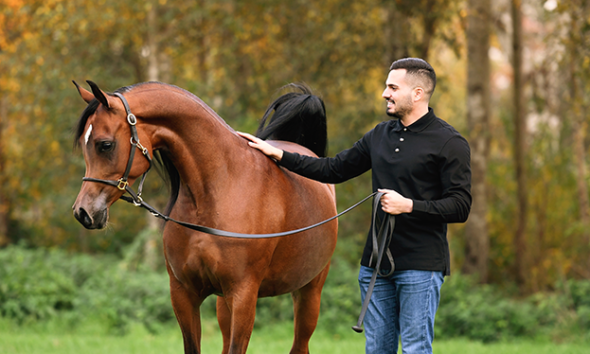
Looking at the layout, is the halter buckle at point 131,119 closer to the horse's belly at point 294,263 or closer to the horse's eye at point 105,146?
the horse's eye at point 105,146

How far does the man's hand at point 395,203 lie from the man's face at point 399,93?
47cm

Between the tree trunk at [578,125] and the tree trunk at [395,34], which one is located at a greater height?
the tree trunk at [395,34]

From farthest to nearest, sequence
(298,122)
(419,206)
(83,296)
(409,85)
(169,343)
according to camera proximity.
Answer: (83,296) < (169,343) < (298,122) < (409,85) < (419,206)

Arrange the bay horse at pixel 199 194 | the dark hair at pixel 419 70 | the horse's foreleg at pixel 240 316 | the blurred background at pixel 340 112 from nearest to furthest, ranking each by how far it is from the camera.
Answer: the bay horse at pixel 199 194
the dark hair at pixel 419 70
the horse's foreleg at pixel 240 316
the blurred background at pixel 340 112

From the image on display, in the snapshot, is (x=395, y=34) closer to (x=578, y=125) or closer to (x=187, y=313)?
(x=578, y=125)

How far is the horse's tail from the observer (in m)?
4.55

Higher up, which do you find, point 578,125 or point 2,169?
point 578,125

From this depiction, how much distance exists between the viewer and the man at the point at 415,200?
118 inches

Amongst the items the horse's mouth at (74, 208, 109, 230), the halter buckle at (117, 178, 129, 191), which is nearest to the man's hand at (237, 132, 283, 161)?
the halter buckle at (117, 178, 129, 191)

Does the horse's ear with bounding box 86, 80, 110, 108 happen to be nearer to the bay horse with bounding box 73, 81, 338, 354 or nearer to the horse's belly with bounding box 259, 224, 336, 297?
the bay horse with bounding box 73, 81, 338, 354

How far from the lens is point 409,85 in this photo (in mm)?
3072

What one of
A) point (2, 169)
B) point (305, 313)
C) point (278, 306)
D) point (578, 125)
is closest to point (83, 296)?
point (278, 306)

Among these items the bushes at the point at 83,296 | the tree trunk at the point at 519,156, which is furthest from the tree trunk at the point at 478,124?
the bushes at the point at 83,296

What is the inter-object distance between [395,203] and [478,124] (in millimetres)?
7137
